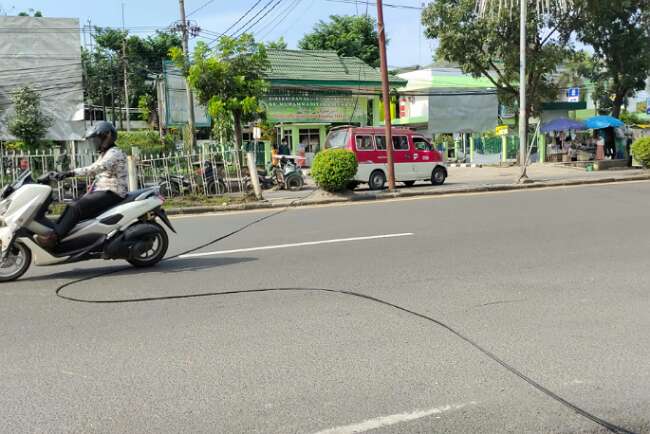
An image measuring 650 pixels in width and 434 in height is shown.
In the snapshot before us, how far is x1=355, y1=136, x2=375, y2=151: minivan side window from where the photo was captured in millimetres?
18469

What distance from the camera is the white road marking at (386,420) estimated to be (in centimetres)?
310

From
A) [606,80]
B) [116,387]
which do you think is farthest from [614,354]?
[606,80]

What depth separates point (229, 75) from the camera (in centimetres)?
1841

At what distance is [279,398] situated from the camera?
347 cm

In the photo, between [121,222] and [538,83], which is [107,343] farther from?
[538,83]

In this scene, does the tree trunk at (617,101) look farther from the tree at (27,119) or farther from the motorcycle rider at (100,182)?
the motorcycle rider at (100,182)

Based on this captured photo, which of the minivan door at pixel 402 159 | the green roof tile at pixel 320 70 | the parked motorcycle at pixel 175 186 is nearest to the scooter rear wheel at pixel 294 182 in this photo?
the minivan door at pixel 402 159

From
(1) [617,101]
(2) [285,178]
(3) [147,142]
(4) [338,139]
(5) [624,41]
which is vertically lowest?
(2) [285,178]

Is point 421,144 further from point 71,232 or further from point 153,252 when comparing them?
point 71,232

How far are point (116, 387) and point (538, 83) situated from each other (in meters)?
27.5

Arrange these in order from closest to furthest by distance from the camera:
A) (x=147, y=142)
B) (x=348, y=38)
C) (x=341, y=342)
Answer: (x=341, y=342)
(x=147, y=142)
(x=348, y=38)

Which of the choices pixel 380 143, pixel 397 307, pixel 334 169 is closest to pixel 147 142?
pixel 380 143

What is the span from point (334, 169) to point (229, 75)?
5.18 meters

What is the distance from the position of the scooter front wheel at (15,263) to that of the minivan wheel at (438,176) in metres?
15.3
